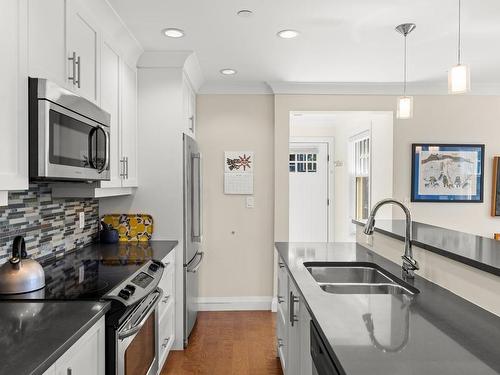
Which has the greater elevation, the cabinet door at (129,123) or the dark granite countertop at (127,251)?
the cabinet door at (129,123)

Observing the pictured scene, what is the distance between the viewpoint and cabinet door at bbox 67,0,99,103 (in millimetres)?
2010

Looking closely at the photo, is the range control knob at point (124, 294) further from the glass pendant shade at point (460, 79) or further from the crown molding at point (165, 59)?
the crown molding at point (165, 59)

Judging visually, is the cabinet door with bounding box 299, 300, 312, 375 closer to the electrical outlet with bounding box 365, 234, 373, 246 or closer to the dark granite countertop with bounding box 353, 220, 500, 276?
the dark granite countertop with bounding box 353, 220, 500, 276

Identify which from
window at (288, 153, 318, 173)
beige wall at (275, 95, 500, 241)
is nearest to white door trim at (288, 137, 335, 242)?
window at (288, 153, 318, 173)

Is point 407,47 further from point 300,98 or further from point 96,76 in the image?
point 96,76

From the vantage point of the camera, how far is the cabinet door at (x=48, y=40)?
163 cm

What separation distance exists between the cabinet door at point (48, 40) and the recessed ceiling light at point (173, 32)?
3.06 ft

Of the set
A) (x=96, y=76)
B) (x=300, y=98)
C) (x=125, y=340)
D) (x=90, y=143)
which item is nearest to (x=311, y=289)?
(x=125, y=340)

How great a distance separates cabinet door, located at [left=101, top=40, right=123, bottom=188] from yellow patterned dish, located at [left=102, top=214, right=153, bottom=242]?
485mm

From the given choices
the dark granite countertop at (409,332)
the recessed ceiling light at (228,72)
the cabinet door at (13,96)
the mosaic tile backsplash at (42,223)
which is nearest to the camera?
the dark granite countertop at (409,332)

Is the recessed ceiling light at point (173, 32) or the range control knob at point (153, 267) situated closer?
the range control knob at point (153, 267)

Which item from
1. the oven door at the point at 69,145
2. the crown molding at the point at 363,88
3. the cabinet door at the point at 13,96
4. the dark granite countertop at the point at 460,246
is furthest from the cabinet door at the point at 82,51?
the crown molding at the point at 363,88

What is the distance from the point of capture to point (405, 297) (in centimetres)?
164

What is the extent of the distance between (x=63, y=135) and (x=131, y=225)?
1549mm
